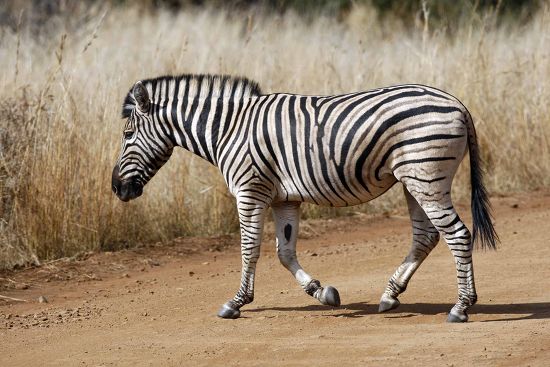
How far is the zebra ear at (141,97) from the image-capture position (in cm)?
700

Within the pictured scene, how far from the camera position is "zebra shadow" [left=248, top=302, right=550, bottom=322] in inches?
253

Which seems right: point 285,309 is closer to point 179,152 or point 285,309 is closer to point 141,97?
point 141,97

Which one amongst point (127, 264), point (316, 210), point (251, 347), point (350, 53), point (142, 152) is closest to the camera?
point (251, 347)

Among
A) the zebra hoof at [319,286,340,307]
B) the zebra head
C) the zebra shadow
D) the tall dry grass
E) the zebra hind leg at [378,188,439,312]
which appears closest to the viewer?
the zebra shadow

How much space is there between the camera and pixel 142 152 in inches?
280

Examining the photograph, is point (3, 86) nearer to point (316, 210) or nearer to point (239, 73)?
point (239, 73)

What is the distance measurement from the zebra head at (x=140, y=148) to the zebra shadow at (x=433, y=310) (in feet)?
4.41

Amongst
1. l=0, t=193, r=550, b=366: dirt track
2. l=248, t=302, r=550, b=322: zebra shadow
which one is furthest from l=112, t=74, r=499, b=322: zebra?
l=0, t=193, r=550, b=366: dirt track

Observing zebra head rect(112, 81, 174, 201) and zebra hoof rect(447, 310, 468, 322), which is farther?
zebra head rect(112, 81, 174, 201)

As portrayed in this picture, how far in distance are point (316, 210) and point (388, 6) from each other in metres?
15.7

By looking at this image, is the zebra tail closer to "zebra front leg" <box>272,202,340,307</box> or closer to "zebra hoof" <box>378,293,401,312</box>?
"zebra hoof" <box>378,293,401,312</box>

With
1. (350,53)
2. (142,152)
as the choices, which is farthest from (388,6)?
(142,152)

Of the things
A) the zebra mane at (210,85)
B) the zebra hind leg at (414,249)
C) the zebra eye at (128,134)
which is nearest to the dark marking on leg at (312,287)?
the zebra hind leg at (414,249)

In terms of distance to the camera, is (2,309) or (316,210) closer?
(2,309)
